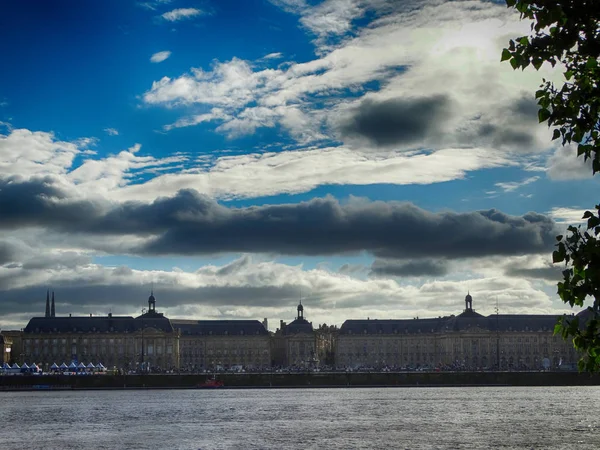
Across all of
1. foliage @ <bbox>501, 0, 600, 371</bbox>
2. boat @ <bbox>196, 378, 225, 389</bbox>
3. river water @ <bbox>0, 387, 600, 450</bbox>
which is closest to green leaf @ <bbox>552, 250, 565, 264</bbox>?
foliage @ <bbox>501, 0, 600, 371</bbox>

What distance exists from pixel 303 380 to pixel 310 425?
10041 centimetres

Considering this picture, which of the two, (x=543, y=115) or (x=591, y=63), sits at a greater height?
(x=591, y=63)

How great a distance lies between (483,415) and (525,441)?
2569 centimetres

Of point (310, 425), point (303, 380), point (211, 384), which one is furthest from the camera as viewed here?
point (303, 380)

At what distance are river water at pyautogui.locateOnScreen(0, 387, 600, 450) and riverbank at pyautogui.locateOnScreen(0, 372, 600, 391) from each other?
57448mm

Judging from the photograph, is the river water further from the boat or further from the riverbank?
the riverbank

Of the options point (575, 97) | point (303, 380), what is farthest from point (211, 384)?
point (575, 97)

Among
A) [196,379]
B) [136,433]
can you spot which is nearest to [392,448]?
[136,433]

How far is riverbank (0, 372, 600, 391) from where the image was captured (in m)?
172

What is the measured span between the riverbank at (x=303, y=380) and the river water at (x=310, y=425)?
5745cm

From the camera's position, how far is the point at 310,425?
78188mm

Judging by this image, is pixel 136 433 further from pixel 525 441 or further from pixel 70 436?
pixel 525 441

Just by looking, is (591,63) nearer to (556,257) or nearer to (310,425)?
(556,257)

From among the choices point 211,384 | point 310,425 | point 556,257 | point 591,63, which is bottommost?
point 310,425
